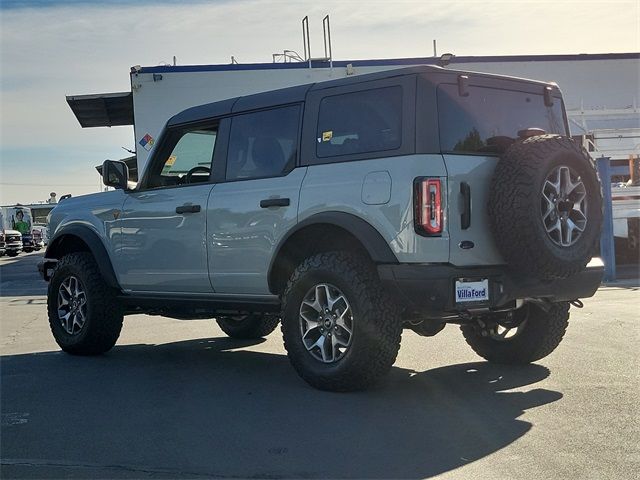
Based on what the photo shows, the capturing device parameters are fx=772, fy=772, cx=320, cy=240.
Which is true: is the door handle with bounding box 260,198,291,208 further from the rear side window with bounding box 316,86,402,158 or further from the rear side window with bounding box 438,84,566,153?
the rear side window with bounding box 438,84,566,153

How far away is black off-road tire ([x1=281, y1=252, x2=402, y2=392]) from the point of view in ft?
16.8

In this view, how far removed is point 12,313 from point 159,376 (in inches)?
247

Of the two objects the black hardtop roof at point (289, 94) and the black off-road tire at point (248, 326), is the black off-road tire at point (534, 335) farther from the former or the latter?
the black off-road tire at point (248, 326)

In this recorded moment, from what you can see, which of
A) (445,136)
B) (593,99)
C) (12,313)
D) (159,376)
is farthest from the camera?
(593,99)

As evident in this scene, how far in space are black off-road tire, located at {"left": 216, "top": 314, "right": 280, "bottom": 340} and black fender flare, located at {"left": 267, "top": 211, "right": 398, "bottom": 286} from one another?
9.70 feet

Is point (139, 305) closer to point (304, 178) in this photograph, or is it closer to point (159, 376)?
point (159, 376)

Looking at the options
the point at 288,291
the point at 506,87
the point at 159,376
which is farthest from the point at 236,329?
the point at 506,87

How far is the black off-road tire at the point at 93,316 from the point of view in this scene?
23.7 ft

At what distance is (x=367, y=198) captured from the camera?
515 cm

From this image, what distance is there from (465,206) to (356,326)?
1073mm

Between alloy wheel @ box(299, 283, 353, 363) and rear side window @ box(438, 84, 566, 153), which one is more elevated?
rear side window @ box(438, 84, 566, 153)

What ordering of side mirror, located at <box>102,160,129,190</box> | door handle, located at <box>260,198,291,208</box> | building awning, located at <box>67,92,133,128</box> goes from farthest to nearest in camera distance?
building awning, located at <box>67,92,133,128</box>
side mirror, located at <box>102,160,129,190</box>
door handle, located at <box>260,198,291,208</box>

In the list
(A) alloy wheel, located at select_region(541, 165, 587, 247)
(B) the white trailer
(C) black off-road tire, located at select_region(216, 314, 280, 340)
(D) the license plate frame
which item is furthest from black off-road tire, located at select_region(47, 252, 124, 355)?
(B) the white trailer

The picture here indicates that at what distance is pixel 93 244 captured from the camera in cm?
737
